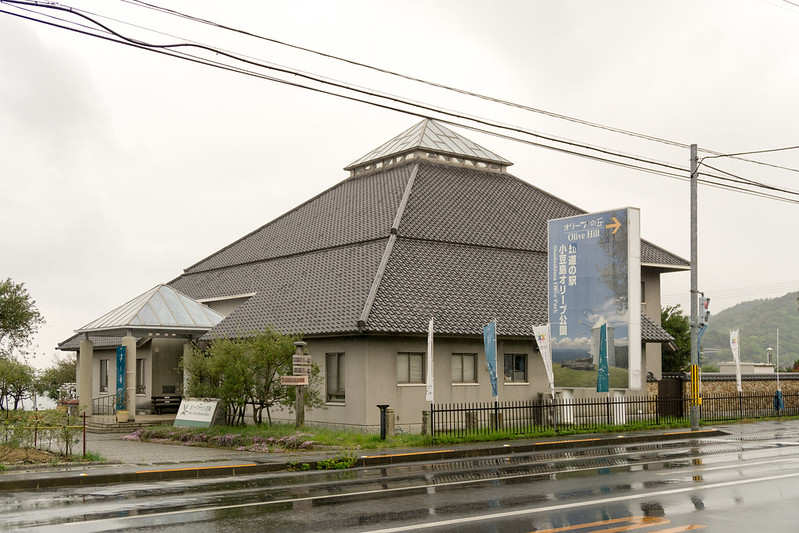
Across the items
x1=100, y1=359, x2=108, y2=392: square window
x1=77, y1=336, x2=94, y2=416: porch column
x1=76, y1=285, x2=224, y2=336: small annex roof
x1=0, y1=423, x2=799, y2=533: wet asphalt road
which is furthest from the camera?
x1=100, y1=359, x2=108, y2=392: square window

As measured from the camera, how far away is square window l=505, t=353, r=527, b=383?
29.7m

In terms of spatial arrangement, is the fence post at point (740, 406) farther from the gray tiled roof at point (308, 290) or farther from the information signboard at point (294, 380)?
the information signboard at point (294, 380)

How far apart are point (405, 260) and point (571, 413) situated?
845 centimetres

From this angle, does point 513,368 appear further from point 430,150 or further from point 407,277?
point 430,150

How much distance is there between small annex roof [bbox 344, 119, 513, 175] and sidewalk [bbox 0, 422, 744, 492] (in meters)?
17.7

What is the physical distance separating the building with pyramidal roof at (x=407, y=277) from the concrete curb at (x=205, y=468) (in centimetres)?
501

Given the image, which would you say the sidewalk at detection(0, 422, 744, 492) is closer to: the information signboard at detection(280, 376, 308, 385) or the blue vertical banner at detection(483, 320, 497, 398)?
the blue vertical banner at detection(483, 320, 497, 398)

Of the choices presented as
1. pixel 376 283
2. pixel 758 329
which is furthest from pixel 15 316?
pixel 758 329

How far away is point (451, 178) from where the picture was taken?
3750 centimetres

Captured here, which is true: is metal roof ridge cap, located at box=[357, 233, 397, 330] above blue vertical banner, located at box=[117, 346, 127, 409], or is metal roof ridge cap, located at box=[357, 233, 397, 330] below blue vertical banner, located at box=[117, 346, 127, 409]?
above

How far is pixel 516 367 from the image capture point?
30.0m

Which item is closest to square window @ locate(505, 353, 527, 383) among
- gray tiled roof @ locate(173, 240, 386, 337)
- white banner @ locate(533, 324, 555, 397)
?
white banner @ locate(533, 324, 555, 397)

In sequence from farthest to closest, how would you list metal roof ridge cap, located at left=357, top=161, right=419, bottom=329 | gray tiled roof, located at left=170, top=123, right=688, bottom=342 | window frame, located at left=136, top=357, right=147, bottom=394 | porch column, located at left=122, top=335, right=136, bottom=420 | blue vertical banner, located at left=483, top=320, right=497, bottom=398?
window frame, located at left=136, top=357, right=147, bottom=394 < porch column, located at left=122, top=335, right=136, bottom=420 < gray tiled roof, located at left=170, top=123, right=688, bottom=342 < metal roof ridge cap, located at left=357, top=161, right=419, bottom=329 < blue vertical banner, located at left=483, top=320, right=497, bottom=398

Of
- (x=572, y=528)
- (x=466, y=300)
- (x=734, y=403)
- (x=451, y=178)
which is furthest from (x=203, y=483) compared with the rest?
(x=734, y=403)
